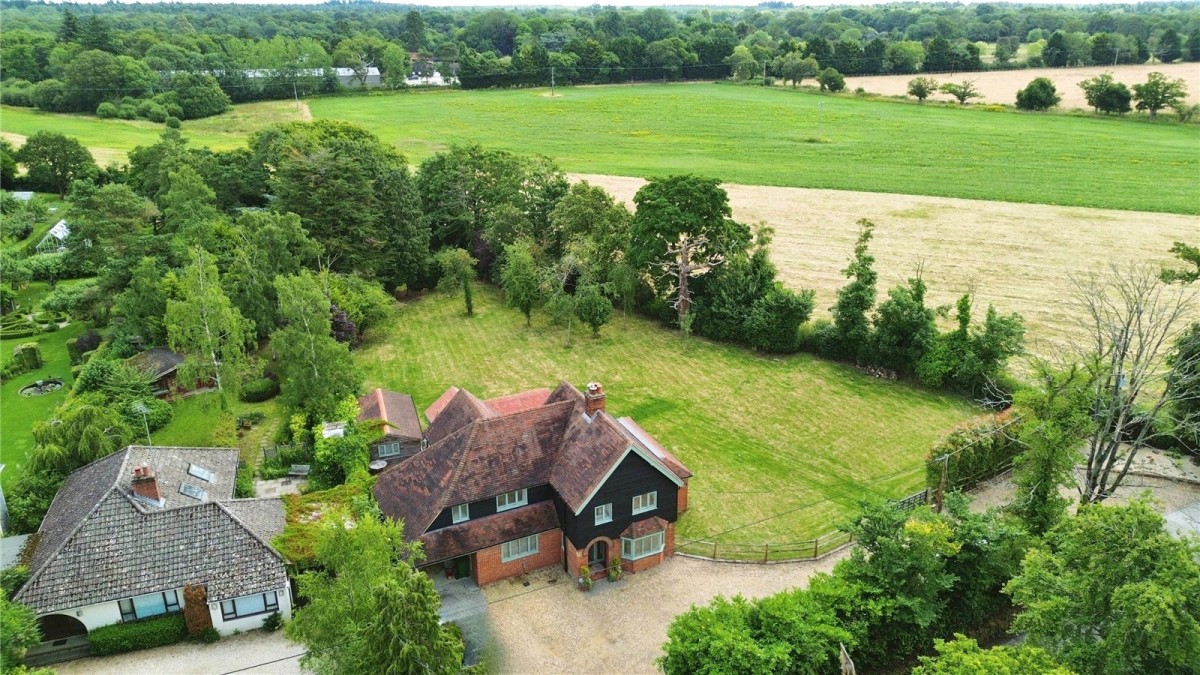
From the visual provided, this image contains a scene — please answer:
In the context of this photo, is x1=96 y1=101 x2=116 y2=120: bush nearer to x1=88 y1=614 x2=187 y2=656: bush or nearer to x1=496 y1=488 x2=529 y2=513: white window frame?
x1=88 y1=614 x2=187 y2=656: bush

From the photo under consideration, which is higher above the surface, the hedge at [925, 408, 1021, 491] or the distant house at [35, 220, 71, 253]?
the distant house at [35, 220, 71, 253]

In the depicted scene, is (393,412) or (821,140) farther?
(821,140)

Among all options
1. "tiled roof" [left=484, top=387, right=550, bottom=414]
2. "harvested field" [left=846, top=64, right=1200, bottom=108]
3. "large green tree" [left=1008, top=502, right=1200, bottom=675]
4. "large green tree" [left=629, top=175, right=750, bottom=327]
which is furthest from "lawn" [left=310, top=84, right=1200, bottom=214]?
"large green tree" [left=1008, top=502, right=1200, bottom=675]

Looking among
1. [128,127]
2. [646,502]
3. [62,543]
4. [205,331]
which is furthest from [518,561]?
[128,127]

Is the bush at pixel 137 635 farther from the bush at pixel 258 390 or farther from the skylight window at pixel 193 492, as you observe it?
the bush at pixel 258 390

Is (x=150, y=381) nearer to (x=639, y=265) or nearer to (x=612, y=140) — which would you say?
(x=639, y=265)

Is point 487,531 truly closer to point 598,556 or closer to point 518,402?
point 598,556
